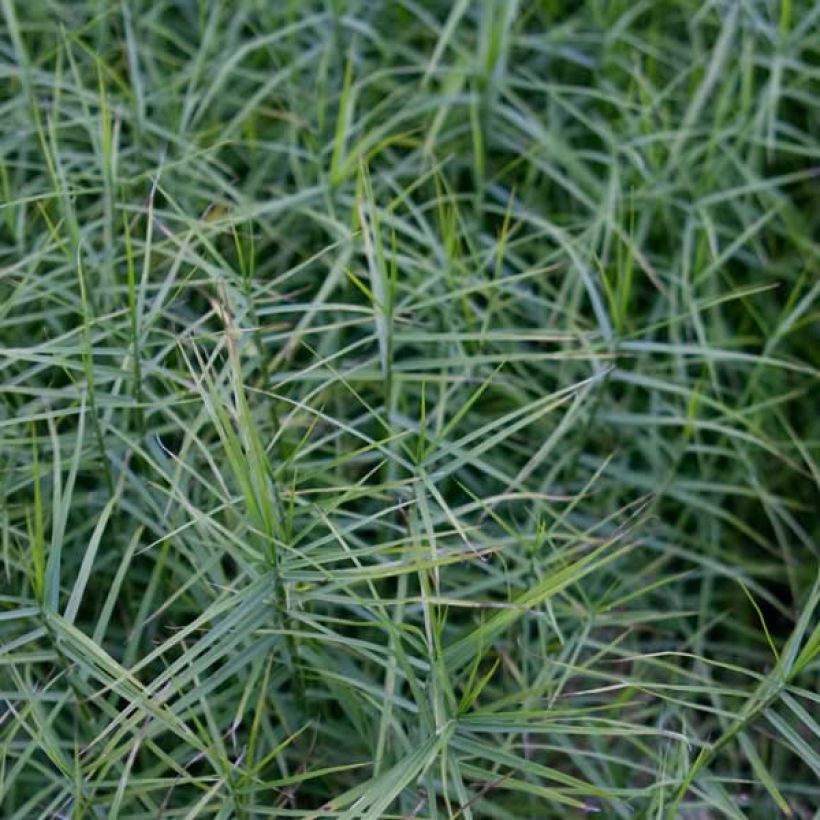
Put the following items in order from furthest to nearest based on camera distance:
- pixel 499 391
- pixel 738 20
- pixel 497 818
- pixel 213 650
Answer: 1. pixel 738 20
2. pixel 499 391
3. pixel 497 818
4. pixel 213 650

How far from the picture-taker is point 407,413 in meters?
1.59

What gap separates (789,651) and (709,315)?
2.34ft

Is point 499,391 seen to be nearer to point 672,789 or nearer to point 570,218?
point 570,218

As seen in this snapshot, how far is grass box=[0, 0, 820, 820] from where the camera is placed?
4.07 ft

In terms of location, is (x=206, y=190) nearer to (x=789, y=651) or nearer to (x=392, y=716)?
(x=392, y=716)

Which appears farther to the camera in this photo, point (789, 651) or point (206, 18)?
point (206, 18)

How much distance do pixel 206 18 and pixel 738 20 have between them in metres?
0.80

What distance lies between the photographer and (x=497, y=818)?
1438 millimetres

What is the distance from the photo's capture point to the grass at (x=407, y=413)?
1.24m

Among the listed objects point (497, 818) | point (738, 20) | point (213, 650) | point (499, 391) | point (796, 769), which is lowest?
point (796, 769)

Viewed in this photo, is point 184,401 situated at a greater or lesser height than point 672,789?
greater

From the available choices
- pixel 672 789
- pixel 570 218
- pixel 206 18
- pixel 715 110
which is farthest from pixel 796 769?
pixel 206 18

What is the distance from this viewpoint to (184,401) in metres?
1.32

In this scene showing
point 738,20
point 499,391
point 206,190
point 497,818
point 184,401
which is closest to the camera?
point 184,401
